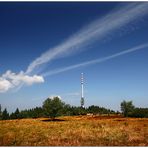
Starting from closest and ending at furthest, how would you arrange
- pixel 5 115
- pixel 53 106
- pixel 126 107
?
pixel 53 106
pixel 126 107
pixel 5 115

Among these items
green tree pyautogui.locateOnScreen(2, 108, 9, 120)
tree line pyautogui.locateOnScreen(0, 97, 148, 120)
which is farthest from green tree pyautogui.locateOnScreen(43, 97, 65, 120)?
green tree pyautogui.locateOnScreen(2, 108, 9, 120)

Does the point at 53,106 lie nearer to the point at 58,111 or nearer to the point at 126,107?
the point at 58,111

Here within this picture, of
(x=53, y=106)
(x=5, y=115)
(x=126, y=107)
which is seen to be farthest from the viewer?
(x=5, y=115)

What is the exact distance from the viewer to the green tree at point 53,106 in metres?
52.5

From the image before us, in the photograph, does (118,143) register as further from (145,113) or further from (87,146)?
(145,113)

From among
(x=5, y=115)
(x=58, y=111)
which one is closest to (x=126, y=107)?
(x=58, y=111)

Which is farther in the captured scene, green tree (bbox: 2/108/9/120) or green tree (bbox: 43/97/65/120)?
green tree (bbox: 2/108/9/120)

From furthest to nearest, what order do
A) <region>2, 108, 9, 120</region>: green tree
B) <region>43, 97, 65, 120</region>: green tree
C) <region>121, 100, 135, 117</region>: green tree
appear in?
1. <region>2, 108, 9, 120</region>: green tree
2. <region>121, 100, 135, 117</region>: green tree
3. <region>43, 97, 65, 120</region>: green tree

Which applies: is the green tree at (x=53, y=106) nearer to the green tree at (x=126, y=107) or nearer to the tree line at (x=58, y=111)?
the tree line at (x=58, y=111)

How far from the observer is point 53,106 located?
5250cm

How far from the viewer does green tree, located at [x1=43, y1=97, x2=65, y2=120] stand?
52.5m

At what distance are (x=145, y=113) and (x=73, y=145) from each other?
46.1m

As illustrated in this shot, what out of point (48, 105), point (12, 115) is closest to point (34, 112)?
point (12, 115)

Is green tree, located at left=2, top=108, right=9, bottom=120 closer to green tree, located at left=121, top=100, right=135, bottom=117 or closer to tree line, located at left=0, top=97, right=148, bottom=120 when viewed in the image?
tree line, located at left=0, top=97, right=148, bottom=120
